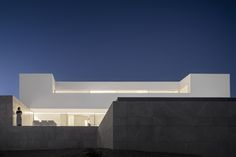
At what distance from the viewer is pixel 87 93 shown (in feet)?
133

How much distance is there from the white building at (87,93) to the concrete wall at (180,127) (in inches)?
1166

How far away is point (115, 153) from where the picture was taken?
10094mm

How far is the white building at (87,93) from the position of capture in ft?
132

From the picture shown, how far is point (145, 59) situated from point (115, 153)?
84894 millimetres

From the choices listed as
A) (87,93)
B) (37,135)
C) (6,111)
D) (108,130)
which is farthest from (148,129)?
(87,93)

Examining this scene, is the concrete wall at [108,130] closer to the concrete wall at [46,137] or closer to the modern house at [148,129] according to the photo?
the modern house at [148,129]

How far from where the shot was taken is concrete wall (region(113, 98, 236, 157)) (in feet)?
34.3

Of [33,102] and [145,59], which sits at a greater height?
[145,59]

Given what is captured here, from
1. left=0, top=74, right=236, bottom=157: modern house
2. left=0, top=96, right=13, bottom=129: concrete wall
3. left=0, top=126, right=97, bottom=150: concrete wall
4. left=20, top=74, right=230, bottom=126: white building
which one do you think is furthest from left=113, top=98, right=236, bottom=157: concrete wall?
left=20, top=74, right=230, bottom=126: white building

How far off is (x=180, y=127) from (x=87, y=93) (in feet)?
99.8

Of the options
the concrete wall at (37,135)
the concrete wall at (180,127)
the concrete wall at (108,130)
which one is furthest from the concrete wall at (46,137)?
the concrete wall at (180,127)

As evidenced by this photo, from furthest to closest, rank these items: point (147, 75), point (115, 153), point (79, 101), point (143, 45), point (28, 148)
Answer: point (147, 75) < point (143, 45) < point (79, 101) < point (28, 148) < point (115, 153)

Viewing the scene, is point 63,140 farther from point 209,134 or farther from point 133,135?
point 209,134

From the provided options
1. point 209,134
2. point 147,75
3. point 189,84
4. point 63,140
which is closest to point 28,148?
point 63,140
